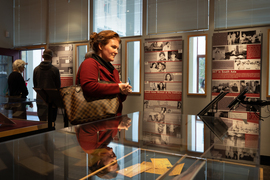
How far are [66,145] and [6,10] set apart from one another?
28.9ft

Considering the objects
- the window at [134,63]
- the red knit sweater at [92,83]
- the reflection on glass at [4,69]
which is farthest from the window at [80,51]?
the red knit sweater at [92,83]

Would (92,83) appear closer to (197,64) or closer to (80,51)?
(197,64)

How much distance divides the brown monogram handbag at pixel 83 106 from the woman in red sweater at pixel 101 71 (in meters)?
0.05

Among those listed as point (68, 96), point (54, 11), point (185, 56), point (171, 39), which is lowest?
point (68, 96)

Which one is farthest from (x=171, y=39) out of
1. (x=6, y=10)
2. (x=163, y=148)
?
(x=6, y=10)

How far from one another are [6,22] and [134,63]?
526 centimetres

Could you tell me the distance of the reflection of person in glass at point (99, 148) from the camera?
24.1 inches

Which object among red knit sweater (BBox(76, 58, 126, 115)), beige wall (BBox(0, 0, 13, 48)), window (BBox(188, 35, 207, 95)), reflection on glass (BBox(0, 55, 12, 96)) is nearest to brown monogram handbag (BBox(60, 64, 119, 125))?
red knit sweater (BBox(76, 58, 126, 115))

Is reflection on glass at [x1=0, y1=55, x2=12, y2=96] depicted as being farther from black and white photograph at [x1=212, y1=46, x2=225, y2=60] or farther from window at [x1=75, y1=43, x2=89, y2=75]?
black and white photograph at [x1=212, y1=46, x2=225, y2=60]

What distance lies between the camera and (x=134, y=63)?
579 cm

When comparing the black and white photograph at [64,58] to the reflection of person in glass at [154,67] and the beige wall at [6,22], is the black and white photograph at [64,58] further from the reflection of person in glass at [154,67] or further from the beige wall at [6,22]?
the reflection of person in glass at [154,67]

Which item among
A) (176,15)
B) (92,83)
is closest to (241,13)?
(176,15)

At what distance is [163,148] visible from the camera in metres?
0.83

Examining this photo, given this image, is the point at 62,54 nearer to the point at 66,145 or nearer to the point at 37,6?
the point at 37,6
